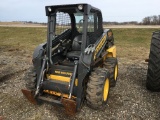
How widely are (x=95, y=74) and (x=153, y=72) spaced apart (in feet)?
4.98

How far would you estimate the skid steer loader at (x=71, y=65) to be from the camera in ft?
15.0

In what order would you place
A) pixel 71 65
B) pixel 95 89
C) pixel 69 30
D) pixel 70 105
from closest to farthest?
pixel 70 105 < pixel 95 89 < pixel 71 65 < pixel 69 30

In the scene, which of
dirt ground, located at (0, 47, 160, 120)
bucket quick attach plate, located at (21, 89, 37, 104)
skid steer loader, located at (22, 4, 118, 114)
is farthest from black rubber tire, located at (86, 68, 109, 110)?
bucket quick attach plate, located at (21, 89, 37, 104)

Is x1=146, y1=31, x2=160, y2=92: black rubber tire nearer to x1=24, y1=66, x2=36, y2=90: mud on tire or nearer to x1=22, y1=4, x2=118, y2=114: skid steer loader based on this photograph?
x1=22, y1=4, x2=118, y2=114: skid steer loader

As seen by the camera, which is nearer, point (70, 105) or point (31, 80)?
point (70, 105)

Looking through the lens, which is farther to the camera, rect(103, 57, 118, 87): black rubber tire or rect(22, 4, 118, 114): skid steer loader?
rect(103, 57, 118, 87): black rubber tire

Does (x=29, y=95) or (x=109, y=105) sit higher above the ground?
(x=29, y=95)

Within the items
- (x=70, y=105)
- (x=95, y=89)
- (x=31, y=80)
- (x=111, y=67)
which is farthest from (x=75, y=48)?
(x=70, y=105)

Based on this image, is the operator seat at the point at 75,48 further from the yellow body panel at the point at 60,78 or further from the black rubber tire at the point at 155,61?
the black rubber tire at the point at 155,61

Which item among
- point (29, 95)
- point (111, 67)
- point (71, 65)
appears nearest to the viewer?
point (29, 95)

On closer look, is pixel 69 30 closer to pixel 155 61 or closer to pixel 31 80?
pixel 31 80

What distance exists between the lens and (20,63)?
356 inches

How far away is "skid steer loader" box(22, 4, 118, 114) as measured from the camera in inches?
180

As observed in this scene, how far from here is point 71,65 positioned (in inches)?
207
